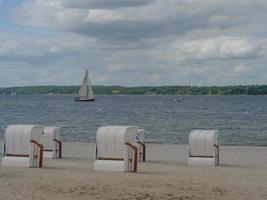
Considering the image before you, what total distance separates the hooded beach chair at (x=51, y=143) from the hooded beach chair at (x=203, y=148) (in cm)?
478

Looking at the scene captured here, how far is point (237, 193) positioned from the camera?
1294 cm

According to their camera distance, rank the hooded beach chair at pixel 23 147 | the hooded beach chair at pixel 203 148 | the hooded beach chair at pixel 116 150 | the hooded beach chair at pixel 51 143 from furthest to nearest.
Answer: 1. the hooded beach chair at pixel 51 143
2. the hooded beach chair at pixel 203 148
3. the hooded beach chair at pixel 23 147
4. the hooded beach chair at pixel 116 150

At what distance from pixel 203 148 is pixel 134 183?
6077 mm

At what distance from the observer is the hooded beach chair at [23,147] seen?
1739 centimetres

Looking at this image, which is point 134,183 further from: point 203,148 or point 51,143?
point 51,143

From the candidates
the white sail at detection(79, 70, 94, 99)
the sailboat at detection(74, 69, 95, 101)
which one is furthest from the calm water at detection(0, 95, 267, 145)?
the white sail at detection(79, 70, 94, 99)

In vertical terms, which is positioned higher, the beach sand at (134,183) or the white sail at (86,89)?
the white sail at (86,89)

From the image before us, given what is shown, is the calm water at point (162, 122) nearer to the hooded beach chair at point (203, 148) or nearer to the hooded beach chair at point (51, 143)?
the hooded beach chair at point (51, 143)

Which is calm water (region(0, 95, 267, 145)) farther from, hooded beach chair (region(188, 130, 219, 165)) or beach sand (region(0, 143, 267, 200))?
beach sand (region(0, 143, 267, 200))

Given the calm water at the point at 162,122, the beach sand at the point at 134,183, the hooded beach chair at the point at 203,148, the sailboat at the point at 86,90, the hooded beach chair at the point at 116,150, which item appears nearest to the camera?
the beach sand at the point at 134,183

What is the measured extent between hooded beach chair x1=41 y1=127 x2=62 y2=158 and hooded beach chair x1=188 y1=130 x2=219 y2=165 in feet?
15.7

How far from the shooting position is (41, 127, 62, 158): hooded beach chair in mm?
21375


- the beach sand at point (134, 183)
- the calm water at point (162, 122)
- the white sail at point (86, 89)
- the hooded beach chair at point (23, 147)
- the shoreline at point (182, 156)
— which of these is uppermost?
the white sail at point (86, 89)

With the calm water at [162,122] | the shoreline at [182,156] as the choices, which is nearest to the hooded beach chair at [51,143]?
the shoreline at [182,156]
